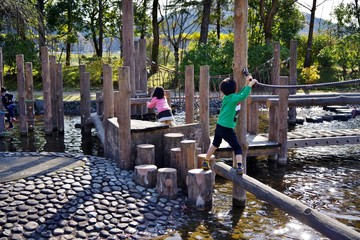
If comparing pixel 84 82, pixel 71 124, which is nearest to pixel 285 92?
pixel 84 82

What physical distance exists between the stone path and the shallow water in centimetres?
46

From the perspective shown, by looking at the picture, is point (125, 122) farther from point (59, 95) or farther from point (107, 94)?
point (59, 95)

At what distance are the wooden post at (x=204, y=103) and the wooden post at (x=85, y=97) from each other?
5.25 m

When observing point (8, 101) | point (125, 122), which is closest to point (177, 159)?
point (125, 122)

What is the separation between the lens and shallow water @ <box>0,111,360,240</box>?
6.03m

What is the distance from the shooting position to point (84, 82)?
12625 mm

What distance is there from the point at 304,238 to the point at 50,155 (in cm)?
462

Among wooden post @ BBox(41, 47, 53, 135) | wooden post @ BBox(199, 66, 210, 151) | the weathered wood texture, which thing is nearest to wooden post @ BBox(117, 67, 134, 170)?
wooden post @ BBox(199, 66, 210, 151)

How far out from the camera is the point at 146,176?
6.80 metres

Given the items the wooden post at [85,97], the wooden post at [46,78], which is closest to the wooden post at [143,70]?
the wooden post at [85,97]

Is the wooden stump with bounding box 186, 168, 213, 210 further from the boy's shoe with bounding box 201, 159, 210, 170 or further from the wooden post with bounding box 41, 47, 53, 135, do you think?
the wooden post with bounding box 41, 47, 53, 135

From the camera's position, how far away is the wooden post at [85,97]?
496 inches

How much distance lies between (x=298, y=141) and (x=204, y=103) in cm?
259

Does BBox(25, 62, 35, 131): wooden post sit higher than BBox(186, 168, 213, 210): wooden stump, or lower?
higher
